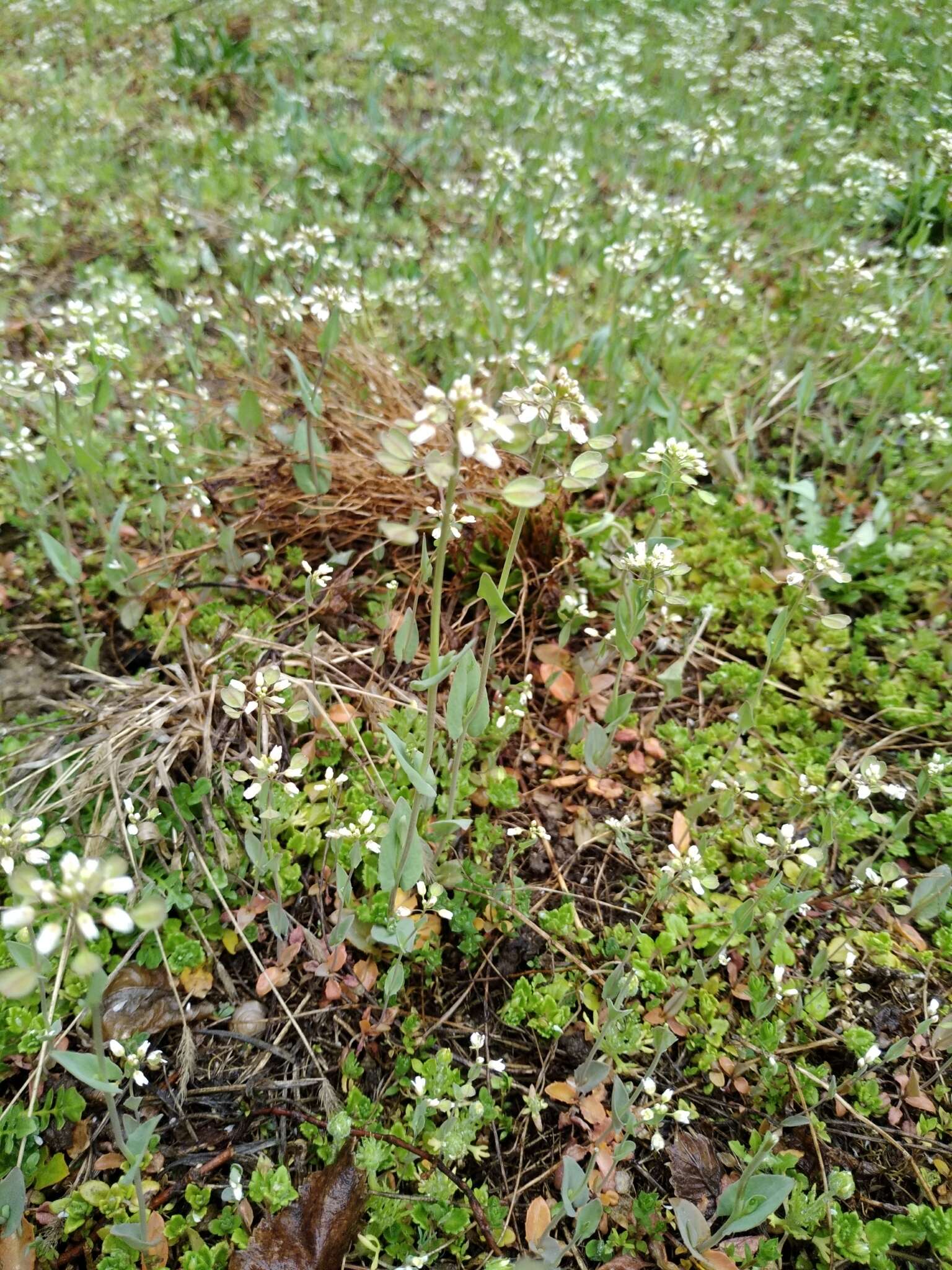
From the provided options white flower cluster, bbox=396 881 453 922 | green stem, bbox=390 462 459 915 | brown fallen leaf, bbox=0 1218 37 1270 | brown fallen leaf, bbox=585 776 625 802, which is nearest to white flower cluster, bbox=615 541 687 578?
green stem, bbox=390 462 459 915

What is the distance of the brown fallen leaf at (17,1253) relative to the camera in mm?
1522

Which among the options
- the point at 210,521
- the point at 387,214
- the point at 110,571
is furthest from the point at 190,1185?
the point at 387,214

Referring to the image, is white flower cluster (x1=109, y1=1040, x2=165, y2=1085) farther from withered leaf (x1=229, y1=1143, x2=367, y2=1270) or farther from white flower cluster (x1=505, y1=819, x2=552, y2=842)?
white flower cluster (x1=505, y1=819, x2=552, y2=842)

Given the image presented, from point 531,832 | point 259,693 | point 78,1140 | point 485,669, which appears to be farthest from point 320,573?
point 78,1140

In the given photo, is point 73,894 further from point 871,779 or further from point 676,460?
point 871,779

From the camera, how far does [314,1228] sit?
1.59 meters

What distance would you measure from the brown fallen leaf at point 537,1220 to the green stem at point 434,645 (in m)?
0.68

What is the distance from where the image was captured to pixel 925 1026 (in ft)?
5.97

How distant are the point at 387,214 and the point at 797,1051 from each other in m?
4.62

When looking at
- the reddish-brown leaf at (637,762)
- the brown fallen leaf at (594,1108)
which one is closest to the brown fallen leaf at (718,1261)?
the brown fallen leaf at (594,1108)

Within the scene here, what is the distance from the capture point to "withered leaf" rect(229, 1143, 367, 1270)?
61.5 inches

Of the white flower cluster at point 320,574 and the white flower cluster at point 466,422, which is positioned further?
the white flower cluster at point 320,574

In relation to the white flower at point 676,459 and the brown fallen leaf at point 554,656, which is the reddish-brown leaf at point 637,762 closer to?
the brown fallen leaf at point 554,656

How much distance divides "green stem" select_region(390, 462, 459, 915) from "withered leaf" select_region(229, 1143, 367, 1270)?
54 centimetres
